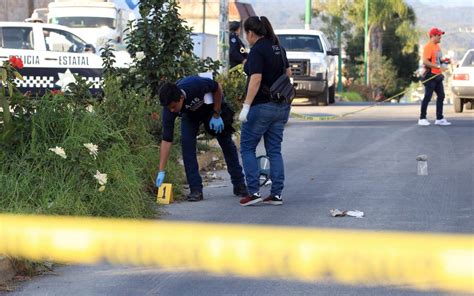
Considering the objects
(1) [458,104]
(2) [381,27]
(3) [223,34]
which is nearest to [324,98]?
(1) [458,104]

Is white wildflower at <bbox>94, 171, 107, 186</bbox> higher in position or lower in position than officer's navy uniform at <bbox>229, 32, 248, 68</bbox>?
lower

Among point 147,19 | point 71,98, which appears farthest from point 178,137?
point 71,98

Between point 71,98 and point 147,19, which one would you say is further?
point 147,19

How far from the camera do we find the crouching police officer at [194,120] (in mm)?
9688

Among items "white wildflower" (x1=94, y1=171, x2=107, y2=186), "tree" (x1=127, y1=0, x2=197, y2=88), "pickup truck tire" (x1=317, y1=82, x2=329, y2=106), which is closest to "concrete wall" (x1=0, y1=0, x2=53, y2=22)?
"pickup truck tire" (x1=317, y1=82, x2=329, y2=106)

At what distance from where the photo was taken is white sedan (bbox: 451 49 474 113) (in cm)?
2222

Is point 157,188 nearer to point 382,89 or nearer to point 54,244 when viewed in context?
point 54,244

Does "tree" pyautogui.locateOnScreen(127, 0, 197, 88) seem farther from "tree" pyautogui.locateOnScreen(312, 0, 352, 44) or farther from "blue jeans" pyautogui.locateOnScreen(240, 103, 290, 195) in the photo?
"tree" pyautogui.locateOnScreen(312, 0, 352, 44)

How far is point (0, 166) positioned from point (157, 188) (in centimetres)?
→ 210

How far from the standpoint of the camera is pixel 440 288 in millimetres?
6488

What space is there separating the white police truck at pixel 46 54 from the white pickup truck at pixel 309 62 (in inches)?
225

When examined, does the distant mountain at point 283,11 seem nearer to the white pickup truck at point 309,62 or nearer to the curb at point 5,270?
the white pickup truck at point 309,62

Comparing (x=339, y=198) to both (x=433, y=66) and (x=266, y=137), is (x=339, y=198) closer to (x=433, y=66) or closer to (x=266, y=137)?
(x=266, y=137)

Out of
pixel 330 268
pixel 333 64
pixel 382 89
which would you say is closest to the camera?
pixel 330 268
